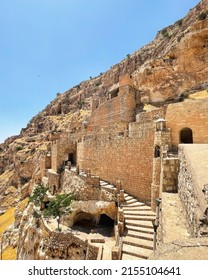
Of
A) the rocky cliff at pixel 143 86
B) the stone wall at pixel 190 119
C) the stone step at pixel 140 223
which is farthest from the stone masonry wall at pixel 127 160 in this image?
the rocky cliff at pixel 143 86

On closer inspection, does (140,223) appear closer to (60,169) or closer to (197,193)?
(197,193)

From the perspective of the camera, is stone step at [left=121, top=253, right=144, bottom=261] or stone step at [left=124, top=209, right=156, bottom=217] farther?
stone step at [left=124, top=209, right=156, bottom=217]

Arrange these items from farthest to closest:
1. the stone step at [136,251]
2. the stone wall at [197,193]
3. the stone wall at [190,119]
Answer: the stone wall at [190,119] < the stone step at [136,251] < the stone wall at [197,193]

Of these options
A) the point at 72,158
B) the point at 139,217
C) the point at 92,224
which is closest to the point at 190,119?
the point at 139,217

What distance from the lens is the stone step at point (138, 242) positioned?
326 inches

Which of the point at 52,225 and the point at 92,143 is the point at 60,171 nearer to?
the point at 92,143

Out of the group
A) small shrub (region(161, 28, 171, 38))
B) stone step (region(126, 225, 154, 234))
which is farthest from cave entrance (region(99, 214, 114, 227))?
small shrub (region(161, 28, 171, 38))

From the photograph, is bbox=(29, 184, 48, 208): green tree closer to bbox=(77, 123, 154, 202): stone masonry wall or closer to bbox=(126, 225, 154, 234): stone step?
bbox=(77, 123, 154, 202): stone masonry wall

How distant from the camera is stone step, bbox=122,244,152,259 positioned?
7809 mm

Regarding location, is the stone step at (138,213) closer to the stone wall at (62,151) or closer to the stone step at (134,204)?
the stone step at (134,204)

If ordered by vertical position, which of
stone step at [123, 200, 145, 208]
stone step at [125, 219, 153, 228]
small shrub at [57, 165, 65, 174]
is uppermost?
small shrub at [57, 165, 65, 174]

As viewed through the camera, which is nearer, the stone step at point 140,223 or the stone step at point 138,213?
the stone step at point 140,223

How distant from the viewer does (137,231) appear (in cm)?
940

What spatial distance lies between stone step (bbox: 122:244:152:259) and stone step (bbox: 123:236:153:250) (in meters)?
0.14
